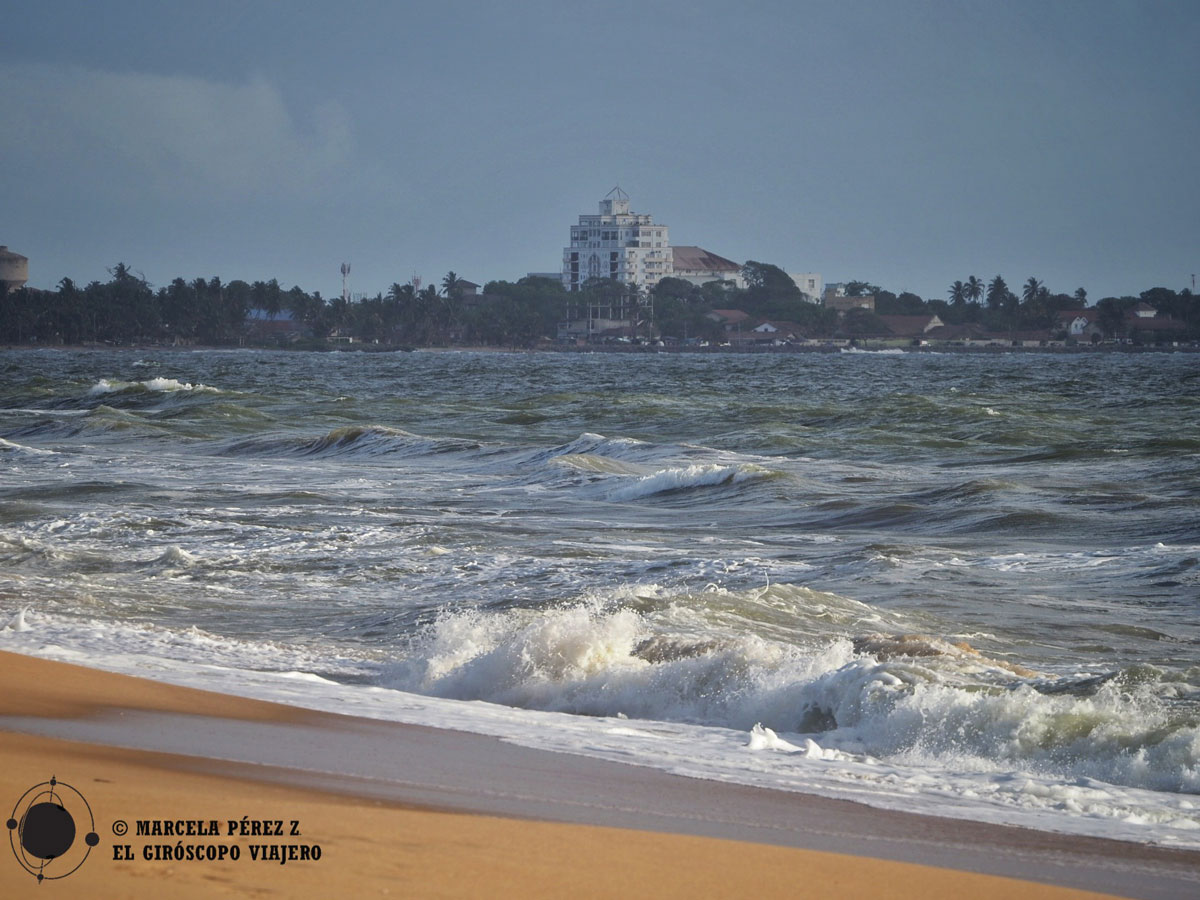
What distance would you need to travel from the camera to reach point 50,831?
380 centimetres

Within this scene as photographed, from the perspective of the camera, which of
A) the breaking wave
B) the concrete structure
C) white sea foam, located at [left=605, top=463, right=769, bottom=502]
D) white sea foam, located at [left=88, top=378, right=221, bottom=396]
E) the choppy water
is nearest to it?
the breaking wave

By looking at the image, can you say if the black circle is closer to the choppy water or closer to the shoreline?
the choppy water

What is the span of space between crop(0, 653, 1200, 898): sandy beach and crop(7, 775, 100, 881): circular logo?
0.06 feet

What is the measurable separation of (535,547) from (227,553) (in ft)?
10.4

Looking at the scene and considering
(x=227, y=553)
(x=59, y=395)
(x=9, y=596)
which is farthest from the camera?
(x=59, y=395)

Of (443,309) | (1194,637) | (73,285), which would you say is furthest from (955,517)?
(443,309)

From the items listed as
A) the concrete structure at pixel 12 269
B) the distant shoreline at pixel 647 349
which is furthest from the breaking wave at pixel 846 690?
the concrete structure at pixel 12 269

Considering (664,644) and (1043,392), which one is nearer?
(664,644)

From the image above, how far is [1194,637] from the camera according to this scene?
374 inches

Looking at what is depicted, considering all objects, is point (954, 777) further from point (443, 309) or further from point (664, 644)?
point (443, 309)

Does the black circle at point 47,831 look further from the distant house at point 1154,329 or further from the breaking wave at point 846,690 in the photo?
the distant house at point 1154,329

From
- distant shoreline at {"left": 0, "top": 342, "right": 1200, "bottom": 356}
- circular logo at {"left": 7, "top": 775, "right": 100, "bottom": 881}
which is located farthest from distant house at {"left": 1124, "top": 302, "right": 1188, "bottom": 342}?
circular logo at {"left": 7, "top": 775, "right": 100, "bottom": 881}

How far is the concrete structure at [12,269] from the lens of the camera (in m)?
179

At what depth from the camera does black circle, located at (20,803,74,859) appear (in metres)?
3.63
